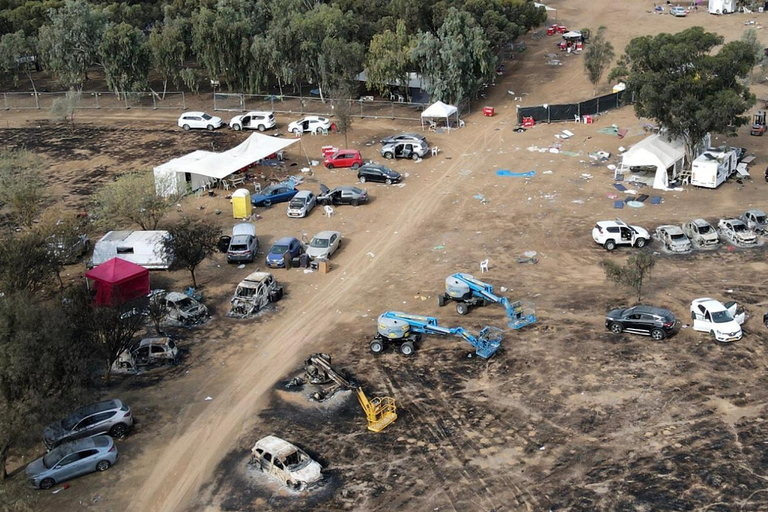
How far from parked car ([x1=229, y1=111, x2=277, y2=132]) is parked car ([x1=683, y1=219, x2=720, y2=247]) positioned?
1163 inches

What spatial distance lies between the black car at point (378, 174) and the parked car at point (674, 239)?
580 inches

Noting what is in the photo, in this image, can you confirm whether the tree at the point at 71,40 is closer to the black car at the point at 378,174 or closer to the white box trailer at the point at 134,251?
the black car at the point at 378,174

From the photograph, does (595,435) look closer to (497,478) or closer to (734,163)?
(497,478)

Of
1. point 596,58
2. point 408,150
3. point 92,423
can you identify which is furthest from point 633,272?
point 596,58

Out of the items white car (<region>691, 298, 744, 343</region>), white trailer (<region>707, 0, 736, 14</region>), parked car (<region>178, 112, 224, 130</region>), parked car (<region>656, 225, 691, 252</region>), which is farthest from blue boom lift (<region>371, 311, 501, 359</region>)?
white trailer (<region>707, 0, 736, 14</region>)

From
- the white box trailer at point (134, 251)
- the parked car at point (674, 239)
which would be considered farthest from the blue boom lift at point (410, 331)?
the white box trailer at point (134, 251)

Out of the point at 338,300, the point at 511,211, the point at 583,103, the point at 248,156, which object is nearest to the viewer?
the point at 338,300

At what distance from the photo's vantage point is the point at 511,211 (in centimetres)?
3859

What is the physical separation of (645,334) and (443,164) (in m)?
21.5

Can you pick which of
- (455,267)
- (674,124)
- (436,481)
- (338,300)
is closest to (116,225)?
(338,300)

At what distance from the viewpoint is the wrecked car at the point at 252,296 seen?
30.3 metres

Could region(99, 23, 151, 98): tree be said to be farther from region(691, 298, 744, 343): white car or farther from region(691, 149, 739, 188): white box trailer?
region(691, 298, 744, 343): white car

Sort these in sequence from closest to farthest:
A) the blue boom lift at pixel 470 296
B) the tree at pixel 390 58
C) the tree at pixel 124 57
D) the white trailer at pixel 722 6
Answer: the blue boom lift at pixel 470 296 → the tree at pixel 390 58 → the tree at pixel 124 57 → the white trailer at pixel 722 6

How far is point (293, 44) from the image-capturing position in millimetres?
57594
